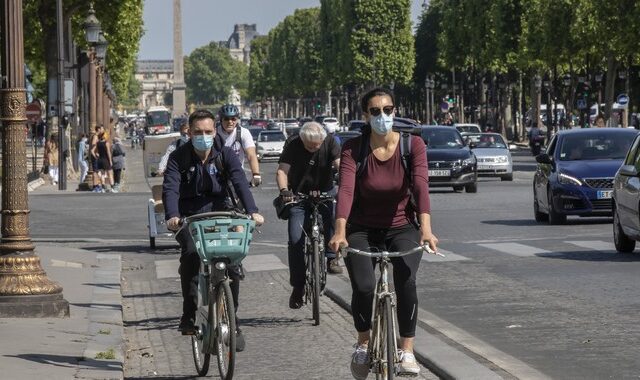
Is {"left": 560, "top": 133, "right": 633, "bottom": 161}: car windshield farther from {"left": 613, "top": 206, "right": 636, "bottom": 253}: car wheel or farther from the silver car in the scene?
the silver car

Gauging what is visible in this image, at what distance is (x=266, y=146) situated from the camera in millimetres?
77688

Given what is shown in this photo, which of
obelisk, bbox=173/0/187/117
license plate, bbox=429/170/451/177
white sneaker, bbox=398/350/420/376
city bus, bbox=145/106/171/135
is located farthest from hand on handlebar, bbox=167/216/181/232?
city bus, bbox=145/106/171/135

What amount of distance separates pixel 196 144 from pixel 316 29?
171907 mm

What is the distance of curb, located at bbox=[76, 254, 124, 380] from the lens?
10.7 m

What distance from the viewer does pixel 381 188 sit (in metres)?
8.89

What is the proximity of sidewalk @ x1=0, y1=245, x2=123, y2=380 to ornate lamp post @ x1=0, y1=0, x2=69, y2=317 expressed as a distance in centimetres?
17

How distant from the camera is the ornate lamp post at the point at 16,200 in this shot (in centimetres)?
1356

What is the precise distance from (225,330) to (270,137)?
69.4 metres

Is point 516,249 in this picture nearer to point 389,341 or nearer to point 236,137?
point 236,137

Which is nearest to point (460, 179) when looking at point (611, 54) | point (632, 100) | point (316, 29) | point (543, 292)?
point (543, 292)

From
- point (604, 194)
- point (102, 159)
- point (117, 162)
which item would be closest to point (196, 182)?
point (604, 194)

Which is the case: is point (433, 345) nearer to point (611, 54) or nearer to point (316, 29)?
point (611, 54)

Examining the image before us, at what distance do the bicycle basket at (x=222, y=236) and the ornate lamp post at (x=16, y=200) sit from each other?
396 cm

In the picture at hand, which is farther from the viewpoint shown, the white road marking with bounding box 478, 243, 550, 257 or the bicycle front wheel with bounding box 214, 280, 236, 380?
the white road marking with bounding box 478, 243, 550, 257
